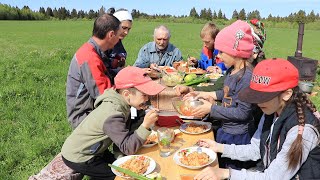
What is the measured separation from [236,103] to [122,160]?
4.22 ft

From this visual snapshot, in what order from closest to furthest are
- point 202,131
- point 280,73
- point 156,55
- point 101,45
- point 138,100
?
point 280,73
point 138,100
point 202,131
point 101,45
point 156,55

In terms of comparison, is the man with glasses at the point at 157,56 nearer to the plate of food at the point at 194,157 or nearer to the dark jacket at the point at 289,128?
the plate of food at the point at 194,157

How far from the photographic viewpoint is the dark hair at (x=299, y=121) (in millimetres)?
2047

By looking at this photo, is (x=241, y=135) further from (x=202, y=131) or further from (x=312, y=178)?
(x=312, y=178)

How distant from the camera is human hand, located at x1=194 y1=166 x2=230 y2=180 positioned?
2125 millimetres

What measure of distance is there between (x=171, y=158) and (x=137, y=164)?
0.98 feet

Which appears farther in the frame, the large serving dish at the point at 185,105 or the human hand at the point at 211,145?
the large serving dish at the point at 185,105

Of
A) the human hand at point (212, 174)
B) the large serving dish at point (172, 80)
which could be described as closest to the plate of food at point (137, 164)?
the human hand at point (212, 174)

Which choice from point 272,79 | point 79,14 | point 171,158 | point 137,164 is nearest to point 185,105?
point 171,158

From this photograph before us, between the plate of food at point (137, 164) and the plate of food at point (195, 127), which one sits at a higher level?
the plate of food at point (195, 127)

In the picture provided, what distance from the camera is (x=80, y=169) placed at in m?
2.97

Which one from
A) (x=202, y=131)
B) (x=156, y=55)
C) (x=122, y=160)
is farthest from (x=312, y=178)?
(x=156, y=55)

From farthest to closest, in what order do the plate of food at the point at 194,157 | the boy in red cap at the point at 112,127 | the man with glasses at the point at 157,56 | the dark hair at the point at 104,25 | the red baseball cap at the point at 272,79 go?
the man with glasses at the point at 157,56
the dark hair at the point at 104,25
the boy in red cap at the point at 112,127
the plate of food at the point at 194,157
the red baseball cap at the point at 272,79

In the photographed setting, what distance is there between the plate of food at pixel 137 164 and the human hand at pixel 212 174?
34 centimetres
